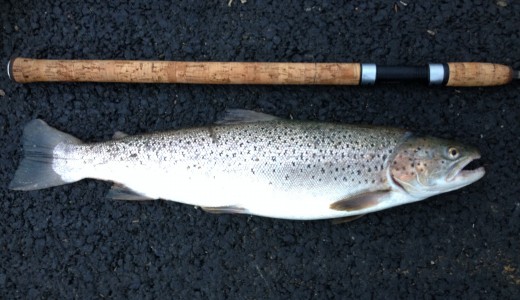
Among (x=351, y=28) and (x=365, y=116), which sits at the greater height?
(x=351, y=28)

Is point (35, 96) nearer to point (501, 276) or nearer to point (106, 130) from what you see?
point (106, 130)

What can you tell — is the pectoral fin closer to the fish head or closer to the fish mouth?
the fish head

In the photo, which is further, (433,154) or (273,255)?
(273,255)

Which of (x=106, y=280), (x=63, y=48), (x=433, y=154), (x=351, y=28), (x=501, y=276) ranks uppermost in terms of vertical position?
(x=351, y=28)

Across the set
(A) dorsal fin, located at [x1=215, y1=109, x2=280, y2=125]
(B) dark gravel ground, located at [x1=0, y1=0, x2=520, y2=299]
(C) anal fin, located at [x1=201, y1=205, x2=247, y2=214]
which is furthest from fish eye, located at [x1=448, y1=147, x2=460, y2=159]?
(C) anal fin, located at [x1=201, y1=205, x2=247, y2=214]

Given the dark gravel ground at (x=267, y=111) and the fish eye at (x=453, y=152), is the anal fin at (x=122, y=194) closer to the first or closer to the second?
the dark gravel ground at (x=267, y=111)

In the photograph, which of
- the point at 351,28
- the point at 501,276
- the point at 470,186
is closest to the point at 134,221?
the point at 351,28

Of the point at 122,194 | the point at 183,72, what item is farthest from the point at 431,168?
the point at 122,194
